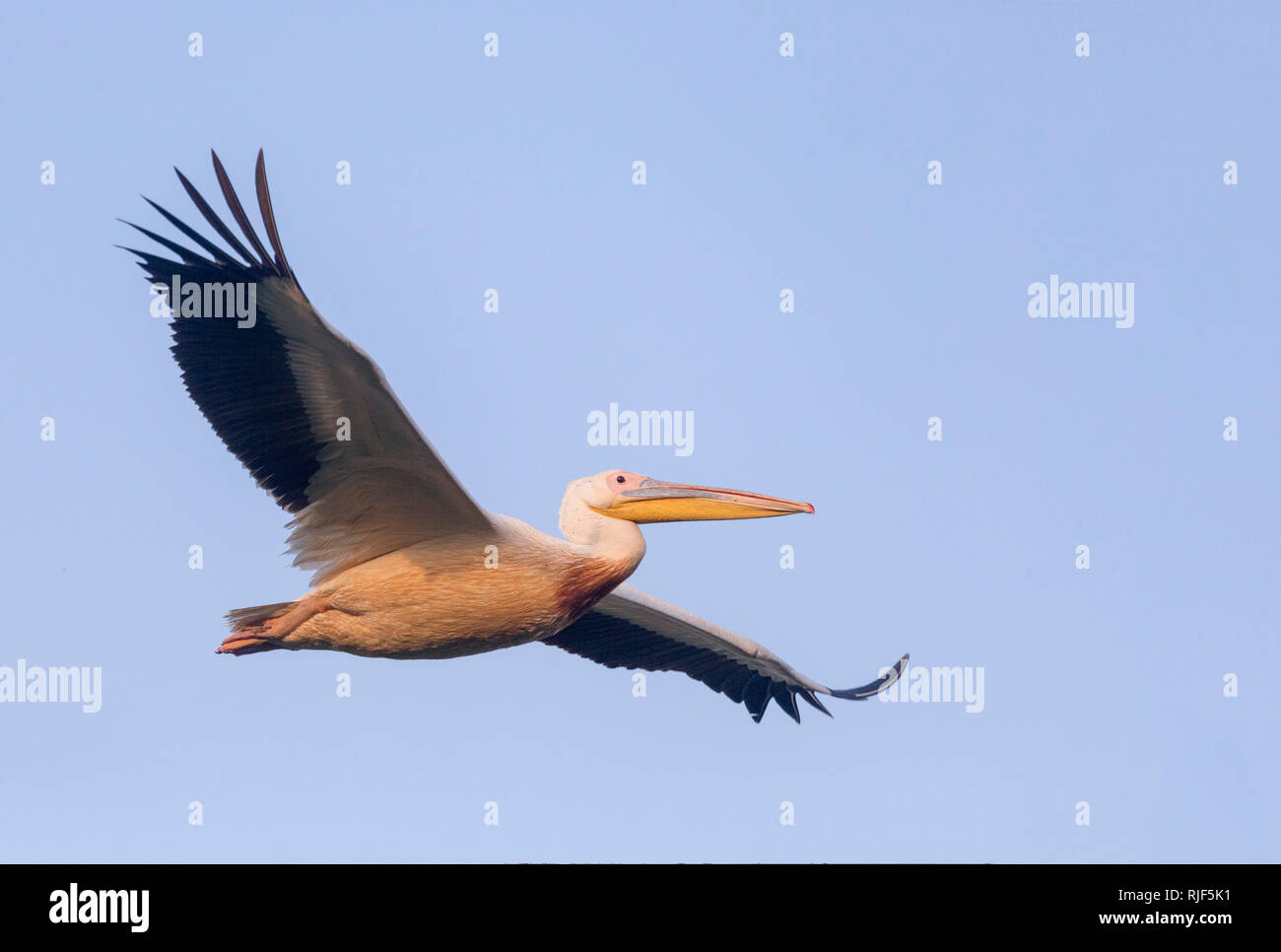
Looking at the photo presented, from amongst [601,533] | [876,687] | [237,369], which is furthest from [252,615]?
[876,687]

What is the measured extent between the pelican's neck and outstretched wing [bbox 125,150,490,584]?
0.78 metres

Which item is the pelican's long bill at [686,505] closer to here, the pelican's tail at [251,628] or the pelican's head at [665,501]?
the pelican's head at [665,501]

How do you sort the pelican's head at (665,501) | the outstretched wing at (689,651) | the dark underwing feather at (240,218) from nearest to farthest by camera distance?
the dark underwing feather at (240,218), the pelican's head at (665,501), the outstretched wing at (689,651)

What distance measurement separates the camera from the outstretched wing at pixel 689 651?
1263 centimetres

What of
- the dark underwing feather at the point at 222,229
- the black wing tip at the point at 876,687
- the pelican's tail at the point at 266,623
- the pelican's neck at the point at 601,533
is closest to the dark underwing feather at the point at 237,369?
the dark underwing feather at the point at 222,229

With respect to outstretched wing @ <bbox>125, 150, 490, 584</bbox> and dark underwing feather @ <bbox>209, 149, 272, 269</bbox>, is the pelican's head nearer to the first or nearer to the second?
outstretched wing @ <bbox>125, 150, 490, 584</bbox>

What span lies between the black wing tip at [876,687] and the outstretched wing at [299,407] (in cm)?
429

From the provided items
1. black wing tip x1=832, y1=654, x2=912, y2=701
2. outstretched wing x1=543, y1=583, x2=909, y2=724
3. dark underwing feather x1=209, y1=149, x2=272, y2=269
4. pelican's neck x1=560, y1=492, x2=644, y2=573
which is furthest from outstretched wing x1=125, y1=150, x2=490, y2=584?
black wing tip x1=832, y1=654, x2=912, y2=701

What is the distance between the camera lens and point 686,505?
36.2 feet

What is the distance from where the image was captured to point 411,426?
9.66m

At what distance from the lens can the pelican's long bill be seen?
10875mm

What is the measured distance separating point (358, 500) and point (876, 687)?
4.97 metres
